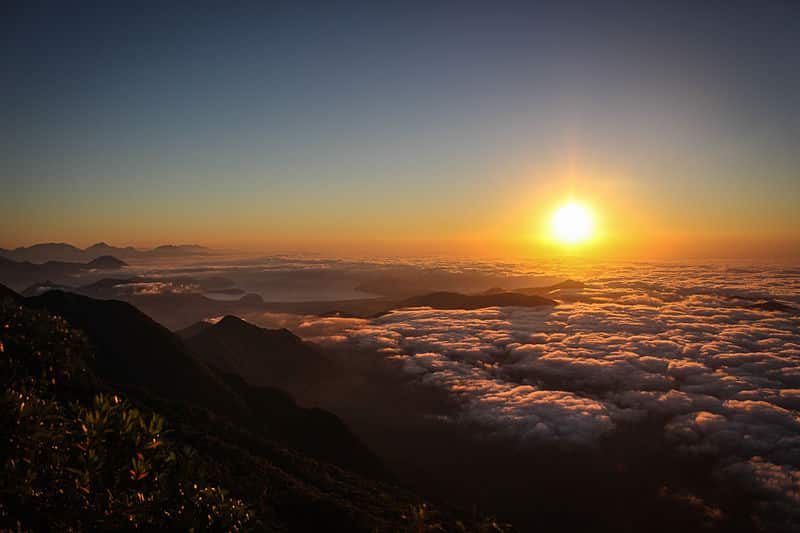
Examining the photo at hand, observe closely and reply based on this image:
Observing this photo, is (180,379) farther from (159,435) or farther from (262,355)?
(159,435)

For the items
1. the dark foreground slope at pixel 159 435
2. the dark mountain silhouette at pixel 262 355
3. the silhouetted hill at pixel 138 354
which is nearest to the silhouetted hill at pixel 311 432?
the dark foreground slope at pixel 159 435

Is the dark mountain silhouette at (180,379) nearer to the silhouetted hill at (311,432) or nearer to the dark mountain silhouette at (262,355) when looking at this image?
the silhouetted hill at (311,432)

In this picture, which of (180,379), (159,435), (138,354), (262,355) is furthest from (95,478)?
(262,355)

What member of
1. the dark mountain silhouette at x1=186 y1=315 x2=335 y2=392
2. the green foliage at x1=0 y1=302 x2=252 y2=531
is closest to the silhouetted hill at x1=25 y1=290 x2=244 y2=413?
the dark mountain silhouette at x1=186 y1=315 x2=335 y2=392

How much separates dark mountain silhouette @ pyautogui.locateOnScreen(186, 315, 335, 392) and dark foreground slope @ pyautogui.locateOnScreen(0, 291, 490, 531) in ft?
100

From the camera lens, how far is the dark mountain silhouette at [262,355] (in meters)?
96.1

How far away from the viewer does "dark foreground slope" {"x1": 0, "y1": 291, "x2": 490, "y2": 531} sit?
7.63 meters

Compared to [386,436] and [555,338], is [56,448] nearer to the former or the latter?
[386,436]

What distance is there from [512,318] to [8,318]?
177 metres

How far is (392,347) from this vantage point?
136500 millimetres

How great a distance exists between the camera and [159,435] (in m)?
9.03

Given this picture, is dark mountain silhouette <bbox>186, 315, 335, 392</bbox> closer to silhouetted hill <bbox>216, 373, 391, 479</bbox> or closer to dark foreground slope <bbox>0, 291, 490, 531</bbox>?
dark foreground slope <bbox>0, 291, 490, 531</bbox>

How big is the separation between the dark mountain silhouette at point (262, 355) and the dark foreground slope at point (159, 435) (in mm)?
30593

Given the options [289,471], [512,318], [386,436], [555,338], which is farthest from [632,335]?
[289,471]
